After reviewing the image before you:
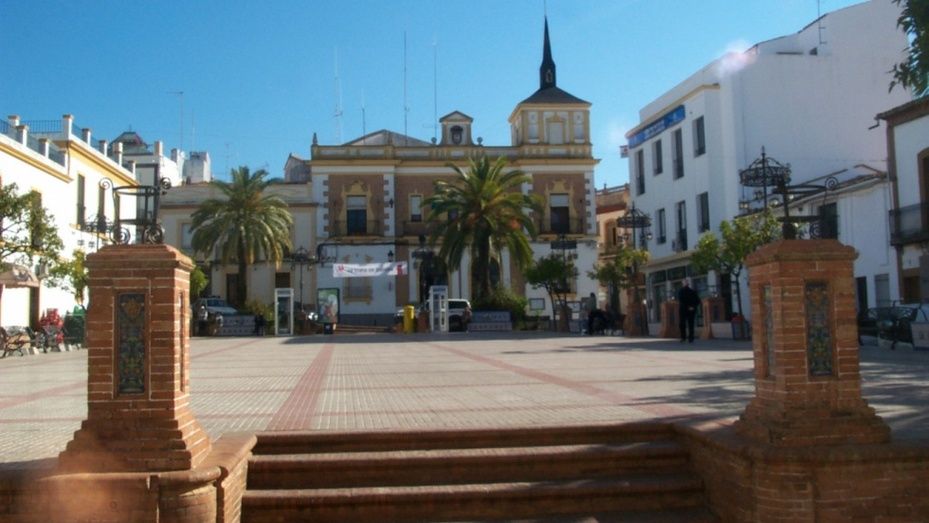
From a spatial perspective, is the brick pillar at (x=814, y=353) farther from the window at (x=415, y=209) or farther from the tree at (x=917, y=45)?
the window at (x=415, y=209)

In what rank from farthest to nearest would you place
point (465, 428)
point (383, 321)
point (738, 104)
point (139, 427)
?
point (383, 321)
point (738, 104)
point (465, 428)
point (139, 427)

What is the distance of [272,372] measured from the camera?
1517 centimetres

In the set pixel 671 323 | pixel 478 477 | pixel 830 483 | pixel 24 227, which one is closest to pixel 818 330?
pixel 830 483

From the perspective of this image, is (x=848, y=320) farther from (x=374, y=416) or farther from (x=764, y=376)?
(x=374, y=416)


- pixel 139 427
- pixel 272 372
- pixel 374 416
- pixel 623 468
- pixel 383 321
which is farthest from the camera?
pixel 383 321

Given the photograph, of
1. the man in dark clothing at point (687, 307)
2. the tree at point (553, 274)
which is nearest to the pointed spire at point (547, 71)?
the tree at point (553, 274)

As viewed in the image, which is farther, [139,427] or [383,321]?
[383,321]

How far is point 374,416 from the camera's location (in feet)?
28.2

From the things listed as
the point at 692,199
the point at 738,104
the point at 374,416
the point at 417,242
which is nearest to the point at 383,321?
the point at 417,242

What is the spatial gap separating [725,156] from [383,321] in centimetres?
2212

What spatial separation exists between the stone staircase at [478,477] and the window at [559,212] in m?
47.2

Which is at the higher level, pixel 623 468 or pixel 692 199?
pixel 692 199

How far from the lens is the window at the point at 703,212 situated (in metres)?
39.3

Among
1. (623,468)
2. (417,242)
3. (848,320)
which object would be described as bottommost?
(623,468)
